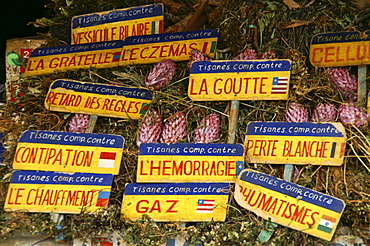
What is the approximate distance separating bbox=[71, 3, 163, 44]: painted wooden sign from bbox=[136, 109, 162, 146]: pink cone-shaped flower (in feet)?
2.22

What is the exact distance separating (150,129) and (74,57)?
0.85 meters

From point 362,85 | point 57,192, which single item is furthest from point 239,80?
point 57,192

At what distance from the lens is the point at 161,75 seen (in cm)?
238

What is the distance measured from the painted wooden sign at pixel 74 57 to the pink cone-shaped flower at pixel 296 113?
1250 mm

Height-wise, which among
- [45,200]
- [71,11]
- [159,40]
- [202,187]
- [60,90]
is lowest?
[45,200]

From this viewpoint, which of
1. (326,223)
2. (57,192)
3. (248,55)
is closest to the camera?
(326,223)

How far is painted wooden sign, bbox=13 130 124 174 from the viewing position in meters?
2.26

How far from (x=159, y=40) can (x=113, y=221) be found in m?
1.27

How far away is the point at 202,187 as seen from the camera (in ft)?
7.06

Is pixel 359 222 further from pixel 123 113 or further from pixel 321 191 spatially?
pixel 123 113

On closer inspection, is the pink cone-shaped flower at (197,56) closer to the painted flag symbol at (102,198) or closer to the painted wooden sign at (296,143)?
the painted wooden sign at (296,143)

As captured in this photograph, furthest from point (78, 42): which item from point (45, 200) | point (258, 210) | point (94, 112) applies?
point (258, 210)

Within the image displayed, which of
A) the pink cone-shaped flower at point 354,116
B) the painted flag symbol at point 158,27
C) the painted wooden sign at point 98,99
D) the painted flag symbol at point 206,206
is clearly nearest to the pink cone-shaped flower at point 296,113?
the pink cone-shaped flower at point 354,116

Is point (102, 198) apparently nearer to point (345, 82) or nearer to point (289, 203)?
point (289, 203)
